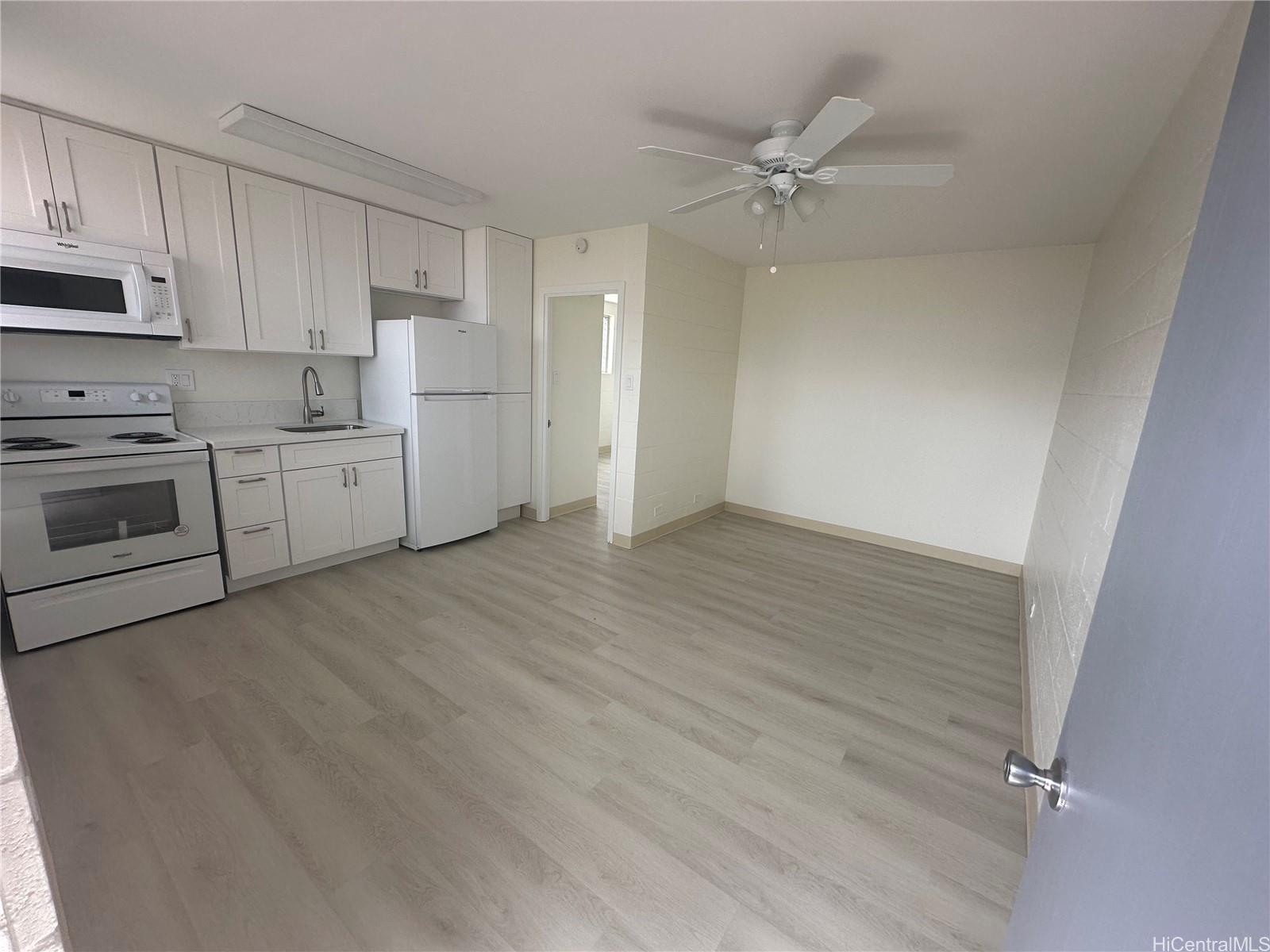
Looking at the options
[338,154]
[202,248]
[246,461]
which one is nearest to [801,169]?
[338,154]

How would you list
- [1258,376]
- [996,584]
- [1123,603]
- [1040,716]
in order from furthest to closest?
[996,584]
[1040,716]
[1123,603]
[1258,376]

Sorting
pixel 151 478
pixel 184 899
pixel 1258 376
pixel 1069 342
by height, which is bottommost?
pixel 184 899

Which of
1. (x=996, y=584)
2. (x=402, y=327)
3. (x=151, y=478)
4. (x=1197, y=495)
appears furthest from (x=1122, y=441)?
(x=151, y=478)

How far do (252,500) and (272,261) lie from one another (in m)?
1.46

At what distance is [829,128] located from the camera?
1.62m

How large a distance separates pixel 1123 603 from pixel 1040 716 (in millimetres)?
1632

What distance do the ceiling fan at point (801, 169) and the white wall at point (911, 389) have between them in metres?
2.34

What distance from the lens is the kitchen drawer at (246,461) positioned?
9.28 feet

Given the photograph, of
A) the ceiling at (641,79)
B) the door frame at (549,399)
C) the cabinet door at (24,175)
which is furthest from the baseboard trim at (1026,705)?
the cabinet door at (24,175)

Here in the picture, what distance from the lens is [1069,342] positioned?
3.54 m

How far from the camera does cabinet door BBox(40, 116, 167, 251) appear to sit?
2.33 m

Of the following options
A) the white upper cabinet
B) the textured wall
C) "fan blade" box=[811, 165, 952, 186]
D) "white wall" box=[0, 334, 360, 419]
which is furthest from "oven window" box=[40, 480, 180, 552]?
"fan blade" box=[811, 165, 952, 186]

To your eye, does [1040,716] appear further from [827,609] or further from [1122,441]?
[827,609]

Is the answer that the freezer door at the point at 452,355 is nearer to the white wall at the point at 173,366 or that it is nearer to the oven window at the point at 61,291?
the white wall at the point at 173,366
